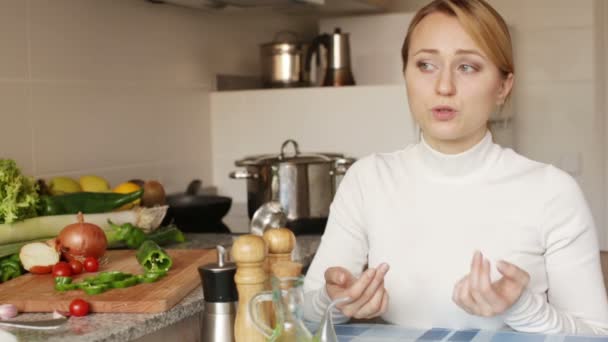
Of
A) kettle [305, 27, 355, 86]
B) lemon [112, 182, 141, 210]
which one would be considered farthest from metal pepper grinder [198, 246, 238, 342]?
kettle [305, 27, 355, 86]

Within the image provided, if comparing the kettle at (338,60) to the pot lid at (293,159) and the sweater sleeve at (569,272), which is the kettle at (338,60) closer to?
the pot lid at (293,159)

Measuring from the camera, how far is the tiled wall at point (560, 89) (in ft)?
11.7

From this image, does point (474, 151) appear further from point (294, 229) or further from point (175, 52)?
point (175, 52)

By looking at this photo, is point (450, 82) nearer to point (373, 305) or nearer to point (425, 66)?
point (425, 66)

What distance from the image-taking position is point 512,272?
4.23 feet

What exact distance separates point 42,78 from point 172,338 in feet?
3.36

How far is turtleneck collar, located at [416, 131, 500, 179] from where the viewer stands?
1599 mm

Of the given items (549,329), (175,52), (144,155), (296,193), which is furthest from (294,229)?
(549,329)

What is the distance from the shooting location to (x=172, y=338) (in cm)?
164

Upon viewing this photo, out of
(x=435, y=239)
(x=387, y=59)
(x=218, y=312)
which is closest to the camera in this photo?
(x=218, y=312)

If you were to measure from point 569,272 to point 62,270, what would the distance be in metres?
0.90

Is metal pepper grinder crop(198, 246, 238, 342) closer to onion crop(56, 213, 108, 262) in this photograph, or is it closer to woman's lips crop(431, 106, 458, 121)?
woman's lips crop(431, 106, 458, 121)

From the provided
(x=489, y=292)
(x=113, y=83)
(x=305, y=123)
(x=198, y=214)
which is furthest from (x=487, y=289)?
(x=305, y=123)

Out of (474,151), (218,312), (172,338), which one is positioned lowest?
(172,338)
